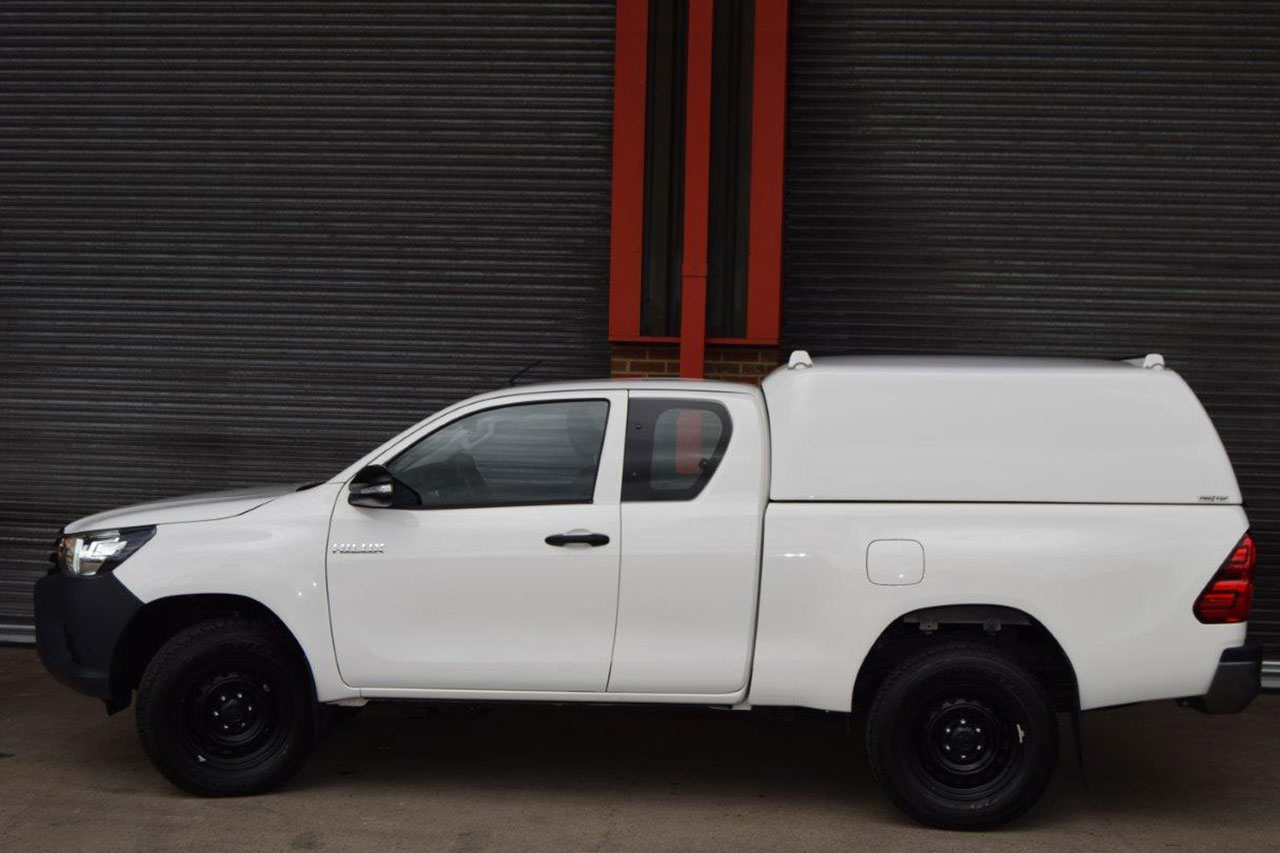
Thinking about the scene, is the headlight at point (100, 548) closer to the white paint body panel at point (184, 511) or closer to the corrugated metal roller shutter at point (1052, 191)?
the white paint body panel at point (184, 511)

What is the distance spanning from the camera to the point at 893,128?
982 centimetres

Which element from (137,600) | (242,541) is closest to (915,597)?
(242,541)

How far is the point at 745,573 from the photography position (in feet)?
20.1

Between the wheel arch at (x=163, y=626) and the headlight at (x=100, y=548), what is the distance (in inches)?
10.9

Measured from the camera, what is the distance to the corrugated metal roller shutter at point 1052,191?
966cm

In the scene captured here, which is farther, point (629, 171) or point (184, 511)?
point (629, 171)

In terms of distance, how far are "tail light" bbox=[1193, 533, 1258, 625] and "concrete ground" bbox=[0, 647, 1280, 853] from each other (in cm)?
95

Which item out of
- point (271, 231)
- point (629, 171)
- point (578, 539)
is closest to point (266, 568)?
point (578, 539)

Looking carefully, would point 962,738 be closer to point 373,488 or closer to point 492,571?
point 492,571

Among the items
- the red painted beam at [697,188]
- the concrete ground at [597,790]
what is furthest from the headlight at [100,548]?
the red painted beam at [697,188]

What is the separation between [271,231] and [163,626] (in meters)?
4.24

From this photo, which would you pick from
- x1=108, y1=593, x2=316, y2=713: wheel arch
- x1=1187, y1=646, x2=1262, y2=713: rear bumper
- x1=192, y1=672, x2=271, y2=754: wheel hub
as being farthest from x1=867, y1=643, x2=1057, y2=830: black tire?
x1=192, y1=672, x2=271, y2=754: wheel hub

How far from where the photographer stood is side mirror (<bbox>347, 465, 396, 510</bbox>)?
6.30m

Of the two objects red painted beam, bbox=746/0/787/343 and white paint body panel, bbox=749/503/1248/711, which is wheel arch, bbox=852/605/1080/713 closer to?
white paint body panel, bbox=749/503/1248/711
